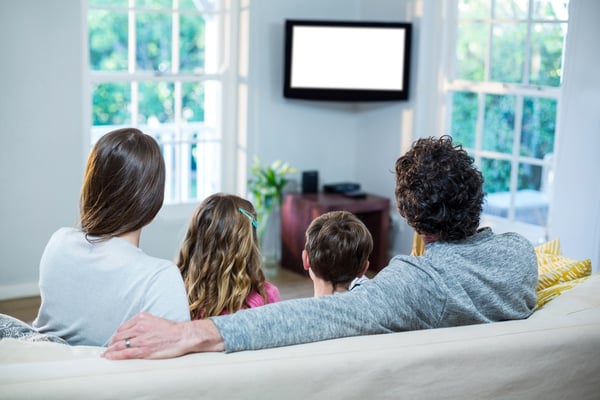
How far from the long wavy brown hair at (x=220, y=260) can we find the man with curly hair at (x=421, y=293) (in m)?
0.56

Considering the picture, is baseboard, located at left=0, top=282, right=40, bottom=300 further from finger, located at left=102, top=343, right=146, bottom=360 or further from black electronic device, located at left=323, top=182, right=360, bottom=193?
finger, located at left=102, top=343, right=146, bottom=360

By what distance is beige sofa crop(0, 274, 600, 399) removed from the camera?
1.57 m

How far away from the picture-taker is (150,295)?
6.37ft

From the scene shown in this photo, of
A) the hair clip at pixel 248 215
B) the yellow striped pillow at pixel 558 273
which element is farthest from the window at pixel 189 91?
the yellow striped pillow at pixel 558 273

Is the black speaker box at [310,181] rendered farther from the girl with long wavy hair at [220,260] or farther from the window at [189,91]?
the girl with long wavy hair at [220,260]

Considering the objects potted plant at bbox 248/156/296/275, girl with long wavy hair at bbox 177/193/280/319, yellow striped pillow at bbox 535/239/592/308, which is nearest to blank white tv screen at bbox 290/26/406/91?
potted plant at bbox 248/156/296/275

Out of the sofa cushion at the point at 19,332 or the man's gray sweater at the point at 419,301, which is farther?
the sofa cushion at the point at 19,332

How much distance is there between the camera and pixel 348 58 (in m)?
5.84

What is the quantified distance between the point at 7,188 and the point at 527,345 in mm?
3854

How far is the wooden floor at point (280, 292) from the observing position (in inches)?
188

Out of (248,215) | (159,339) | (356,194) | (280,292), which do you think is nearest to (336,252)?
(248,215)

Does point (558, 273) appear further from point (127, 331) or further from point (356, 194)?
point (356, 194)

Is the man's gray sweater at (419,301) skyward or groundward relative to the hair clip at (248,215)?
groundward

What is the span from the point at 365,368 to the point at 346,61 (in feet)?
14.2
